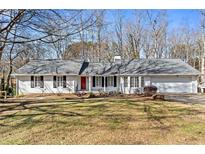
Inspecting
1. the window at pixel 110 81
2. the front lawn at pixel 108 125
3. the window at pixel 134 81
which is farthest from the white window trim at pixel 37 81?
the front lawn at pixel 108 125

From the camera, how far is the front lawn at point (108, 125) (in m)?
4.52

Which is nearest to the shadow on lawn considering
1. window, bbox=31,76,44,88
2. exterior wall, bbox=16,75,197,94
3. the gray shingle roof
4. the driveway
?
the driveway

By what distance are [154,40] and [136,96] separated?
7.11ft

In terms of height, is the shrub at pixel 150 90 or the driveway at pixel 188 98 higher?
the shrub at pixel 150 90

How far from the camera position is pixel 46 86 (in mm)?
13539

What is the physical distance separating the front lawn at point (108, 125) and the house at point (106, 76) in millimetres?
2942

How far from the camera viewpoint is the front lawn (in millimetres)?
4523

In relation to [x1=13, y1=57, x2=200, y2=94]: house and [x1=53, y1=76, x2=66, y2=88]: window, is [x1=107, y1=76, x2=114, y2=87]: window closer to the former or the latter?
[x1=13, y1=57, x2=200, y2=94]: house

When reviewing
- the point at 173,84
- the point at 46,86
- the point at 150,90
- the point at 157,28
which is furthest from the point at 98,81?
the point at 157,28

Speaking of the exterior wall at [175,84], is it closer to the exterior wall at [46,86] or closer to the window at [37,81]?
the exterior wall at [46,86]

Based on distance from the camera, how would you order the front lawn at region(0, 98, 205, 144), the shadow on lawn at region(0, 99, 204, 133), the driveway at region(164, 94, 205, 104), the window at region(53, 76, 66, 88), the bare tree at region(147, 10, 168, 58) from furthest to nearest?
1. the window at region(53, 76, 66, 88)
2. the driveway at region(164, 94, 205, 104)
3. the bare tree at region(147, 10, 168, 58)
4. the shadow on lawn at region(0, 99, 204, 133)
5. the front lawn at region(0, 98, 205, 144)

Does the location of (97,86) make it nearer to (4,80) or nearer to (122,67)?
(122,67)

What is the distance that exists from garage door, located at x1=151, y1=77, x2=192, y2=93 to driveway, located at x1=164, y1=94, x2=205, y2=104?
21.7 inches
